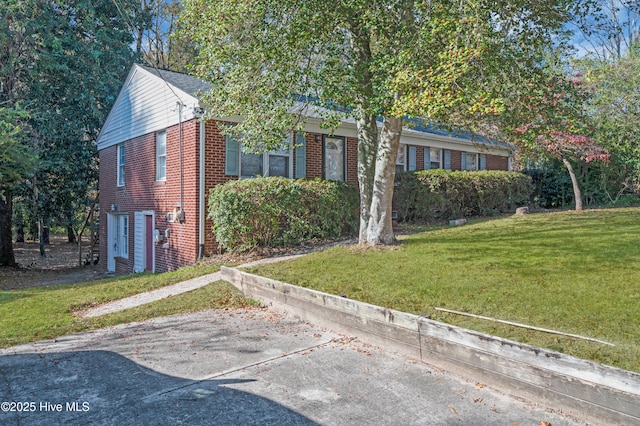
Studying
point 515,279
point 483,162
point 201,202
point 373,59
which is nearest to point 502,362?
point 515,279

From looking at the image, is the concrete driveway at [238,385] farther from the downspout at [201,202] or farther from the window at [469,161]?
the window at [469,161]

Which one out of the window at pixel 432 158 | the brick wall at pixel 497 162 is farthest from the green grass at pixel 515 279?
the brick wall at pixel 497 162

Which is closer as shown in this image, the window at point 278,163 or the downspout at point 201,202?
the downspout at point 201,202

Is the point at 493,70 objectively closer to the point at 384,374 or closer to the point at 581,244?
the point at 581,244

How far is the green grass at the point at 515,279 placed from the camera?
4559 mm

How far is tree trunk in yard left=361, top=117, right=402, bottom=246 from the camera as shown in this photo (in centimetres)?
918

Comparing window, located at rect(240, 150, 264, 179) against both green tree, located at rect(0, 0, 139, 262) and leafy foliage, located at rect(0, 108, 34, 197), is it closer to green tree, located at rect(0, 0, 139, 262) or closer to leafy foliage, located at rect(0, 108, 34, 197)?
leafy foliage, located at rect(0, 108, 34, 197)

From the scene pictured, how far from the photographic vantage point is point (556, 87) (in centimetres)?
787

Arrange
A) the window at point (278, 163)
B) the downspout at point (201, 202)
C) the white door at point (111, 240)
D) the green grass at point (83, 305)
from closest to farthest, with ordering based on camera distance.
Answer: the green grass at point (83, 305)
the downspout at point (201, 202)
the window at point (278, 163)
the white door at point (111, 240)

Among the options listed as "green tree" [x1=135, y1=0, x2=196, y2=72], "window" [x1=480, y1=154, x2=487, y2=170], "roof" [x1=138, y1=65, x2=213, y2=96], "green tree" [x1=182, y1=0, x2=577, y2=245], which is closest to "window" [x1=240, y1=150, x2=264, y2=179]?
"roof" [x1=138, y1=65, x2=213, y2=96]

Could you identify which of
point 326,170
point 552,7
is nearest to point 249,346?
point 552,7

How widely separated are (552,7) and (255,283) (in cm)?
712

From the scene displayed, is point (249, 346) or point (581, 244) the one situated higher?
point (581, 244)

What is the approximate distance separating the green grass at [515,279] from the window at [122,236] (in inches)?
372
